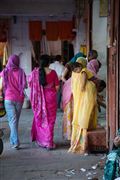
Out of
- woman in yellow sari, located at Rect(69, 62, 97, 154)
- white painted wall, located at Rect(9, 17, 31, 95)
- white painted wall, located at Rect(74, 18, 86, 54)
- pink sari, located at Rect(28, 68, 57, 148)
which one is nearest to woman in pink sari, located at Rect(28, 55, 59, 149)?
pink sari, located at Rect(28, 68, 57, 148)

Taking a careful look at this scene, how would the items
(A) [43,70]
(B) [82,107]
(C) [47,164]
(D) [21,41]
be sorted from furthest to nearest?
(D) [21,41] → (A) [43,70] → (B) [82,107] → (C) [47,164]

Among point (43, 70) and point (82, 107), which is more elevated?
point (43, 70)

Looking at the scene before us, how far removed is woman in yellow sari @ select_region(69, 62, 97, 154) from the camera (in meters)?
7.70

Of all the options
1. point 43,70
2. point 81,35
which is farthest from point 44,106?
point 81,35

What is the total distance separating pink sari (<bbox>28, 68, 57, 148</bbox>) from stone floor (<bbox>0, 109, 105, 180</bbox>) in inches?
11.4

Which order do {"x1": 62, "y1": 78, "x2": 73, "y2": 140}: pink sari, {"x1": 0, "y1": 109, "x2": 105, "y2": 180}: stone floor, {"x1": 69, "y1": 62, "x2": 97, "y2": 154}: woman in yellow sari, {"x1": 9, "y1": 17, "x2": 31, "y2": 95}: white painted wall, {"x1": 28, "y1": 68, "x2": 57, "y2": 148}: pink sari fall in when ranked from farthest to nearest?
{"x1": 9, "y1": 17, "x2": 31, "y2": 95}: white painted wall < {"x1": 62, "y1": 78, "x2": 73, "y2": 140}: pink sari < {"x1": 28, "y1": 68, "x2": 57, "y2": 148}: pink sari < {"x1": 69, "y1": 62, "x2": 97, "y2": 154}: woman in yellow sari < {"x1": 0, "y1": 109, "x2": 105, "y2": 180}: stone floor

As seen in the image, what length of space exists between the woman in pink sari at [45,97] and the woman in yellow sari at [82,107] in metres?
0.45

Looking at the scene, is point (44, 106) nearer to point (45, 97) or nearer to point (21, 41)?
point (45, 97)

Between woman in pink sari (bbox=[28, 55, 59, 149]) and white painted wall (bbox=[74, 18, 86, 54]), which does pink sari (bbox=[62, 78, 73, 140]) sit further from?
white painted wall (bbox=[74, 18, 86, 54])

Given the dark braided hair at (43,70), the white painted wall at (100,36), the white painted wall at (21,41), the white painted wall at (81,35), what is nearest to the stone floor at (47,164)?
the dark braided hair at (43,70)

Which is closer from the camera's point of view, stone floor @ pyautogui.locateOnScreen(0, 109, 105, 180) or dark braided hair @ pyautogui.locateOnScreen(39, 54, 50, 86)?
stone floor @ pyautogui.locateOnScreen(0, 109, 105, 180)

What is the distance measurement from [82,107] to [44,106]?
2.65 ft

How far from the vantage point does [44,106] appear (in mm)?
8188

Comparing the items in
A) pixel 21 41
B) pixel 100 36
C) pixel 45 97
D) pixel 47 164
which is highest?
pixel 100 36
